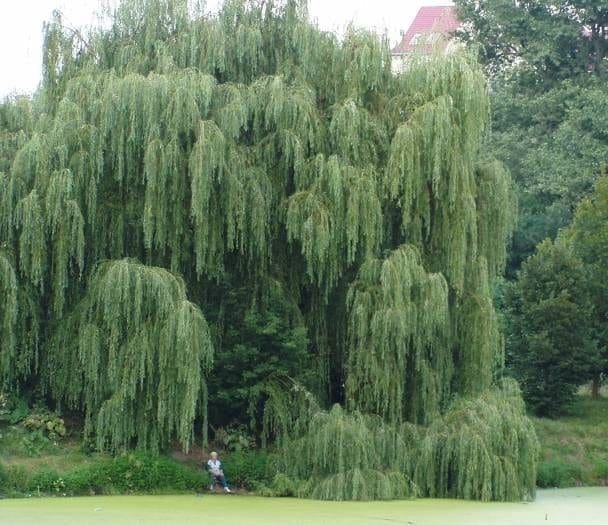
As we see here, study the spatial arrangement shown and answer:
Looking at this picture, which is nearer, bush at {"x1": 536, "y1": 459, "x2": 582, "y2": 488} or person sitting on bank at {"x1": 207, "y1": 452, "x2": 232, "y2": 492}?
person sitting on bank at {"x1": 207, "y1": 452, "x2": 232, "y2": 492}

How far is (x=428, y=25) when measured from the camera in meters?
64.6

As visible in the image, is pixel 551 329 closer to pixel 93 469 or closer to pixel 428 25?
pixel 93 469

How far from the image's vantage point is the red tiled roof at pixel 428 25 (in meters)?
26.5

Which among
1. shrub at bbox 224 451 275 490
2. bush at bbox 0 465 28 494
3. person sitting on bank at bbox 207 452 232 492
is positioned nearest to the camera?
bush at bbox 0 465 28 494

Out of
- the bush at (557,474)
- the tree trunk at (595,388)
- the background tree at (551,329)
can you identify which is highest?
the background tree at (551,329)

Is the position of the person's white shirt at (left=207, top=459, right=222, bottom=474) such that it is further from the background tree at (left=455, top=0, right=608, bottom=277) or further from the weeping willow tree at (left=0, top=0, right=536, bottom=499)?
the background tree at (left=455, top=0, right=608, bottom=277)

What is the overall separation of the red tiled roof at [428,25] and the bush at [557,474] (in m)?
9.29

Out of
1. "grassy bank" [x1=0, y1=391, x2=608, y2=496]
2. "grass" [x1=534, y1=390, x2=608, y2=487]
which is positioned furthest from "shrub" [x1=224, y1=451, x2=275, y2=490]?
"grass" [x1=534, y1=390, x2=608, y2=487]

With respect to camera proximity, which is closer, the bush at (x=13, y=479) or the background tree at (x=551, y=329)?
the bush at (x=13, y=479)

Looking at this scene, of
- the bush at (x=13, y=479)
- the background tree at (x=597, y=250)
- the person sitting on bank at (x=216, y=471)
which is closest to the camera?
the bush at (x=13, y=479)

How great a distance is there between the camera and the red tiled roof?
2652cm

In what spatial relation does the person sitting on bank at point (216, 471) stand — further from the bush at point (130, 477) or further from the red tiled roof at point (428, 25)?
the red tiled roof at point (428, 25)

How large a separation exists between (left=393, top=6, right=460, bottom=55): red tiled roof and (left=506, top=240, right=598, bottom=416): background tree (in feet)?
22.3

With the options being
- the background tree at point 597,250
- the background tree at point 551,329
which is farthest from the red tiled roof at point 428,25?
the background tree at point 551,329
